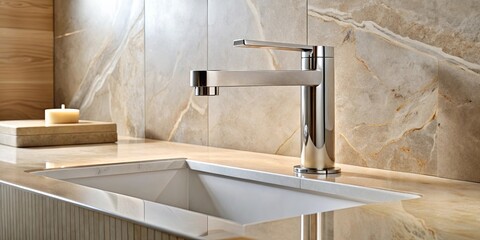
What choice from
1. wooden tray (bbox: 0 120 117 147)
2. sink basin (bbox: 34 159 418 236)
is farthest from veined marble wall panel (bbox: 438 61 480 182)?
wooden tray (bbox: 0 120 117 147)

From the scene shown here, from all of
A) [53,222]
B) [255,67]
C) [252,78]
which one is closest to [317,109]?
[252,78]

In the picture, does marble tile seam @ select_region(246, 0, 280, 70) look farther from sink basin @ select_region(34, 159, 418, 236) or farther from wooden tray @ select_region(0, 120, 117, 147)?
wooden tray @ select_region(0, 120, 117, 147)

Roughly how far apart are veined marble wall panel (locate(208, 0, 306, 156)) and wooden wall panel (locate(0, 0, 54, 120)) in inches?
39.3

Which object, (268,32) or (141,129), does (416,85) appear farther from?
(141,129)

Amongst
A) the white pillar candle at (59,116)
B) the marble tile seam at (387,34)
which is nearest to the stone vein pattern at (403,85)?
the marble tile seam at (387,34)

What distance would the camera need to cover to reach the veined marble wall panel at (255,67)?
58.7 inches

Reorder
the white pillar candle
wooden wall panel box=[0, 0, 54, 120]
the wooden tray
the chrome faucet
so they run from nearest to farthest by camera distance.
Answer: the chrome faucet → the wooden tray → the white pillar candle → wooden wall panel box=[0, 0, 54, 120]

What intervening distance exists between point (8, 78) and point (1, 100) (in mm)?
84

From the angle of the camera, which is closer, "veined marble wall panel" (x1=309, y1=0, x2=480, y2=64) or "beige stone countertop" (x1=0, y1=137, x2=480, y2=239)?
"beige stone countertop" (x1=0, y1=137, x2=480, y2=239)

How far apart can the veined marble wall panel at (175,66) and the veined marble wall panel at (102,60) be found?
58 mm

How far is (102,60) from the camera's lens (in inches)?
87.4

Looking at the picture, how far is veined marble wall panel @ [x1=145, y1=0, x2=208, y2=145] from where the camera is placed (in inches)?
69.9

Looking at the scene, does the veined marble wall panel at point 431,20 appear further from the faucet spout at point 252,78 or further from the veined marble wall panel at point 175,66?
the veined marble wall panel at point 175,66

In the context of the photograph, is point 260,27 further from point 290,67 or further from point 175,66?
point 175,66
